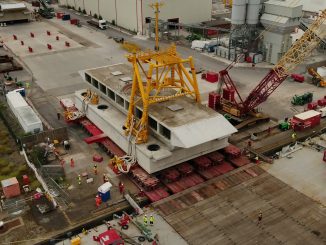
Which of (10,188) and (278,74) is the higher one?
(278,74)

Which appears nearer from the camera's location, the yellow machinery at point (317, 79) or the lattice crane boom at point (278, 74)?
the lattice crane boom at point (278, 74)

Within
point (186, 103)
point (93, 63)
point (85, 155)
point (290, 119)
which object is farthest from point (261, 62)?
point (85, 155)

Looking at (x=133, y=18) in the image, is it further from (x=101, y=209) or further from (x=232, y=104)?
(x=101, y=209)

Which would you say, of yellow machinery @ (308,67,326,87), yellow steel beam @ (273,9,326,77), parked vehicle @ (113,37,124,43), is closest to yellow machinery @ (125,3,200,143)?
yellow steel beam @ (273,9,326,77)

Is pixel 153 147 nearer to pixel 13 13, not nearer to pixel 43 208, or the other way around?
pixel 43 208

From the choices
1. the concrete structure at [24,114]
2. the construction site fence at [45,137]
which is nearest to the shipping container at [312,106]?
the construction site fence at [45,137]

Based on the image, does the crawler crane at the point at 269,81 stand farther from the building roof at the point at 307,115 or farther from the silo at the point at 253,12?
the silo at the point at 253,12

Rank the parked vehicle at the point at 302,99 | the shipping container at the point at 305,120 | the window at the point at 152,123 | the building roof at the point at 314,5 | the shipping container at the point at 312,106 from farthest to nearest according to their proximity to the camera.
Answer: the building roof at the point at 314,5
the parked vehicle at the point at 302,99
the shipping container at the point at 312,106
the shipping container at the point at 305,120
the window at the point at 152,123

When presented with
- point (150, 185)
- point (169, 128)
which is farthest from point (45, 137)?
point (169, 128)

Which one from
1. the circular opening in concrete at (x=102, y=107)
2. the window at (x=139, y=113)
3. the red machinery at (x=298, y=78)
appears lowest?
the red machinery at (x=298, y=78)
